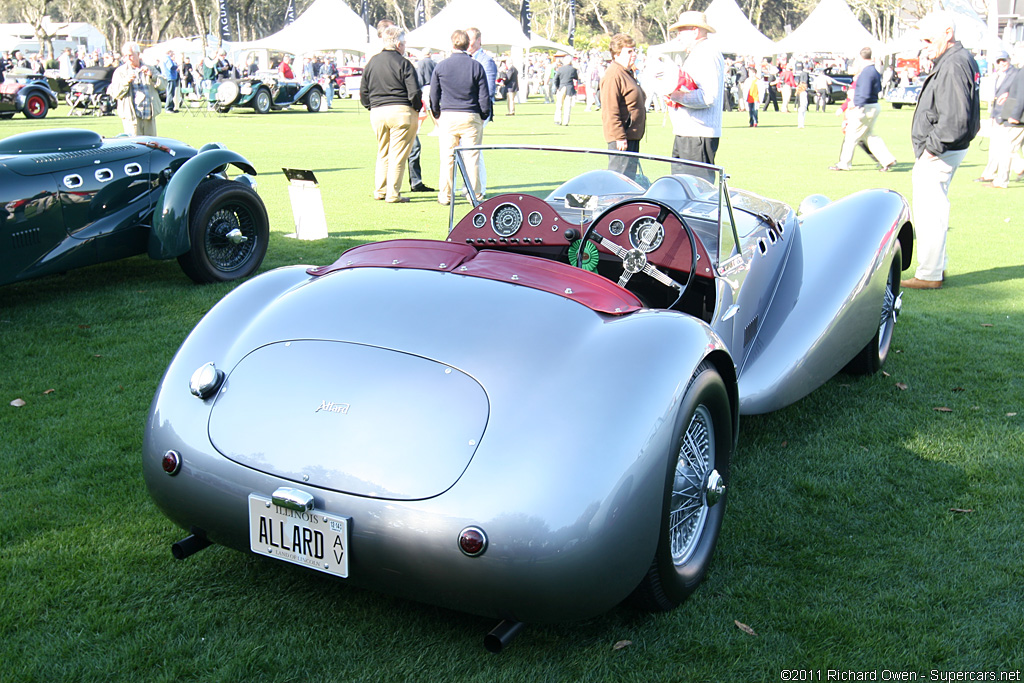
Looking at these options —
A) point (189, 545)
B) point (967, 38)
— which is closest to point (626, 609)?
point (189, 545)

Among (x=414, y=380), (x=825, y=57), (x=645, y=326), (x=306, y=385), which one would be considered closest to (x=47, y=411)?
(x=306, y=385)

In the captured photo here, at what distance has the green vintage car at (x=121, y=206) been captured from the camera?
5.67m

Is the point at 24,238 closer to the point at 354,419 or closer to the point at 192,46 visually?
the point at 354,419

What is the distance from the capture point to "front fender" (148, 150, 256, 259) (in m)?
6.27

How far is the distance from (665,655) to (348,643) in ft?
3.05

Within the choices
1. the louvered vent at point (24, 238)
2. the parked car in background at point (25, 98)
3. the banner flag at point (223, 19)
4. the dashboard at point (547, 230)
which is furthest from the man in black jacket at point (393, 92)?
the banner flag at point (223, 19)

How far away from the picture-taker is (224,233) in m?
6.83

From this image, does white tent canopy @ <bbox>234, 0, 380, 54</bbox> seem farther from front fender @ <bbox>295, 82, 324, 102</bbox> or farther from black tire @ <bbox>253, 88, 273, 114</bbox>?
black tire @ <bbox>253, 88, 273, 114</bbox>

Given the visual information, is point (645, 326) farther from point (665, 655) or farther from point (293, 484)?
point (293, 484)

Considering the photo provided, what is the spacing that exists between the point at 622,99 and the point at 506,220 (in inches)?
209

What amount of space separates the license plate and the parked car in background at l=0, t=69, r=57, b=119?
24.9m

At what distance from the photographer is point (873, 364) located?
16.2 feet

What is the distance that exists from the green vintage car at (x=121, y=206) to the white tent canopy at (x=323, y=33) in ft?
104

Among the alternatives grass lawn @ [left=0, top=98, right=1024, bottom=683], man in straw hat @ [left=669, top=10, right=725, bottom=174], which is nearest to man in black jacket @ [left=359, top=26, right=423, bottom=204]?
man in straw hat @ [left=669, top=10, right=725, bottom=174]
